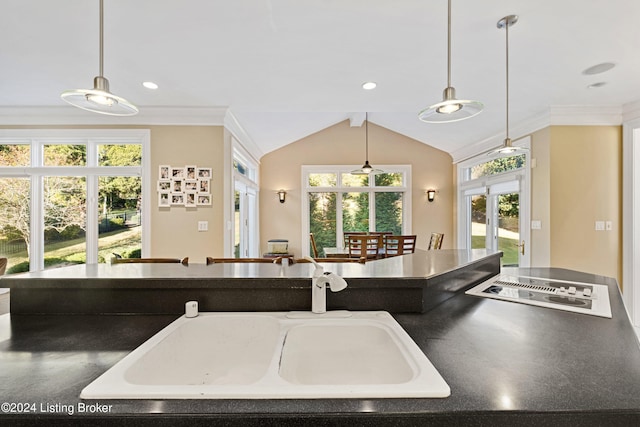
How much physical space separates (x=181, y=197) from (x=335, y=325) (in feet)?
9.52

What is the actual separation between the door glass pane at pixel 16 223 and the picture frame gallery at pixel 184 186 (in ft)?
5.93

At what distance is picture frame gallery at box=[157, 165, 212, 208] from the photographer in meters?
3.34

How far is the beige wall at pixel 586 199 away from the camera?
3.24 meters

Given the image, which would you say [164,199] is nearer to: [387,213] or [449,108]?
[449,108]

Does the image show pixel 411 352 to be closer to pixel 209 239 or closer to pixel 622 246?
pixel 209 239

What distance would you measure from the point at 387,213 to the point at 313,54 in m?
4.13

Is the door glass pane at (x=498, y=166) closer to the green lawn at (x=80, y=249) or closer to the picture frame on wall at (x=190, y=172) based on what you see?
the picture frame on wall at (x=190, y=172)

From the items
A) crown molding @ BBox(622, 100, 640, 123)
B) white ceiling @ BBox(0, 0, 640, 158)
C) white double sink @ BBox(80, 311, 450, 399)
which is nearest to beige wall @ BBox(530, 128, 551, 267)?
white ceiling @ BBox(0, 0, 640, 158)

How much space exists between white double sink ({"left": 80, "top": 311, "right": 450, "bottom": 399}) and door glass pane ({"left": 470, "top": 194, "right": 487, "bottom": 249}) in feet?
14.7

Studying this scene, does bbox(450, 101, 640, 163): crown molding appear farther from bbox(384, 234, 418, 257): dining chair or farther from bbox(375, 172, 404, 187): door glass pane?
bbox(375, 172, 404, 187): door glass pane

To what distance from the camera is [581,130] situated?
326cm

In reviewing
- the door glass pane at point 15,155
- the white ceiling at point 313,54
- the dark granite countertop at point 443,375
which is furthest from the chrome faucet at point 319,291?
the door glass pane at point 15,155

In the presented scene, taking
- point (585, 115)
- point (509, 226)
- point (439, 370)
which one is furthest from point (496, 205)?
point (439, 370)

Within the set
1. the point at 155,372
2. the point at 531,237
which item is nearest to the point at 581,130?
the point at 531,237
